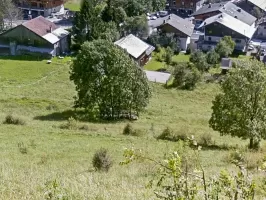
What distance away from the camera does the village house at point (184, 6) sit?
54.8 m

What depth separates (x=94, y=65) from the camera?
A: 76.8ft

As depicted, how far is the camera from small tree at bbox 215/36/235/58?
38625 millimetres

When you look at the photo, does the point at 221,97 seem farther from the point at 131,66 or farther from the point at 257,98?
the point at 131,66

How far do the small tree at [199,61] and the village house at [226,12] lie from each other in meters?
12.6

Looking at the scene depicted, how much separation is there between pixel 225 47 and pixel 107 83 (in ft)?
61.0

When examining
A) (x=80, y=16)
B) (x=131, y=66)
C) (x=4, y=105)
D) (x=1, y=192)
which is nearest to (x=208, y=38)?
(x=80, y=16)

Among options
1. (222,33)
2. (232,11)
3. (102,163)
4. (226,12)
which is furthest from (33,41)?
(102,163)

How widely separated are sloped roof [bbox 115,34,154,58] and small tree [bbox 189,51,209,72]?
158 inches

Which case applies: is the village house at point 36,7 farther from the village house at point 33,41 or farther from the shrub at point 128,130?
the shrub at point 128,130

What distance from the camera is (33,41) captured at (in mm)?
38844

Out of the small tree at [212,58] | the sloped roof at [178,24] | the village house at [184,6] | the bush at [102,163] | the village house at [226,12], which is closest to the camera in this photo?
the bush at [102,163]

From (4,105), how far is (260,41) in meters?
30.5

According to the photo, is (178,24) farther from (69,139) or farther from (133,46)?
(69,139)

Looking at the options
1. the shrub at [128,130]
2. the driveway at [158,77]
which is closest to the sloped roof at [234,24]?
the driveway at [158,77]
